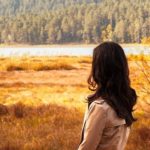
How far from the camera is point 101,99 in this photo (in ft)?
6.18

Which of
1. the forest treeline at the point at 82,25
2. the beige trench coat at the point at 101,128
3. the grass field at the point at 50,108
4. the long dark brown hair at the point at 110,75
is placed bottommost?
the forest treeline at the point at 82,25

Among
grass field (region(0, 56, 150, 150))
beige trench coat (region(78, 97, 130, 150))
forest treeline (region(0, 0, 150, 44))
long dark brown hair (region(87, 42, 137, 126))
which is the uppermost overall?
long dark brown hair (region(87, 42, 137, 126))

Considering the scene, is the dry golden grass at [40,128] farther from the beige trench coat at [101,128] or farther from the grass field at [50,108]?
the beige trench coat at [101,128]

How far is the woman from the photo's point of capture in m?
1.85

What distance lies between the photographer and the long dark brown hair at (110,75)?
6.21ft

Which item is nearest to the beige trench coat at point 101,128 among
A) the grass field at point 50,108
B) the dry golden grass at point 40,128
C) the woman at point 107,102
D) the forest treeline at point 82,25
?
the woman at point 107,102

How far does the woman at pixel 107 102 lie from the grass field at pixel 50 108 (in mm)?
584

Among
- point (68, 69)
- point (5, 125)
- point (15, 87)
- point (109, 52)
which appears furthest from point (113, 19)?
point (109, 52)

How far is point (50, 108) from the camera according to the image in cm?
855

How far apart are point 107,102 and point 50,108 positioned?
6.71 m

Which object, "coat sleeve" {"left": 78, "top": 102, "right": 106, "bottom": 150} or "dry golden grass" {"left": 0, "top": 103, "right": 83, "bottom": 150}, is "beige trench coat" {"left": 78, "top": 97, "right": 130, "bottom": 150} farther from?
"dry golden grass" {"left": 0, "top": 103, "right": 83, "bottom": 150}

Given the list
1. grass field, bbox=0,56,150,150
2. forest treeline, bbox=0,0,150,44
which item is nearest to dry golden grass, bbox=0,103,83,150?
grass field, bbox=0,56,150,150

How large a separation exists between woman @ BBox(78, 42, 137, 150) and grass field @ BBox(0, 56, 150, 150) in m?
0.58

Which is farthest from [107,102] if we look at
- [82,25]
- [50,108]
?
[82,25]
